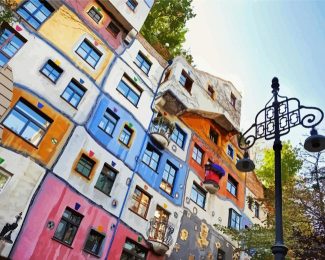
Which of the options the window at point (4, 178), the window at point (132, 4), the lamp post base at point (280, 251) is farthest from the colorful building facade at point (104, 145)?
the lamp post base at point (280, 251)

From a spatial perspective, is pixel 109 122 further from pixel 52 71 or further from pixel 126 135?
pixel 52 71

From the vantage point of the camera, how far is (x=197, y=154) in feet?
59.8

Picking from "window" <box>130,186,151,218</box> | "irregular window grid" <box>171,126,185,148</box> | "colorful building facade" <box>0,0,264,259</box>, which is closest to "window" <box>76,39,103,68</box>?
"colorful building facade" <box>0,0,264,259</box>

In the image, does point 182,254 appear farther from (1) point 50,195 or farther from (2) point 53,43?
(2) point 53,43

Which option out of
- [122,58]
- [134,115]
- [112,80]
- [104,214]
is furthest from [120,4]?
[104,214]

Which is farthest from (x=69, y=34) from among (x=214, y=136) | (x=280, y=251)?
(x=280, y=251)

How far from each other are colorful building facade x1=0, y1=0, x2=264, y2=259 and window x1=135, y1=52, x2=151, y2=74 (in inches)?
2.6

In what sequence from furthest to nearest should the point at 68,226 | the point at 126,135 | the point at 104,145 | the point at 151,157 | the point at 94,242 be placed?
the point at 151,157 → the point at 126,135 → the point at 104,145 → the point at 94,242 → the point at 68,226

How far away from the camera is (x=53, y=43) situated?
13.2 metres

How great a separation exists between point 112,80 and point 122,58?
170 centimetres

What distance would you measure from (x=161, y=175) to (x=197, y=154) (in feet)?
12.0

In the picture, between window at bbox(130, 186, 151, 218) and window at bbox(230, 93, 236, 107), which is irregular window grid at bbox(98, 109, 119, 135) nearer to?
window at bbox(130, 186, 151, 218)

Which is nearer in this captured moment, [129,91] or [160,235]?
[160,235]

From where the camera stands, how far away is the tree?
76.0 feet
